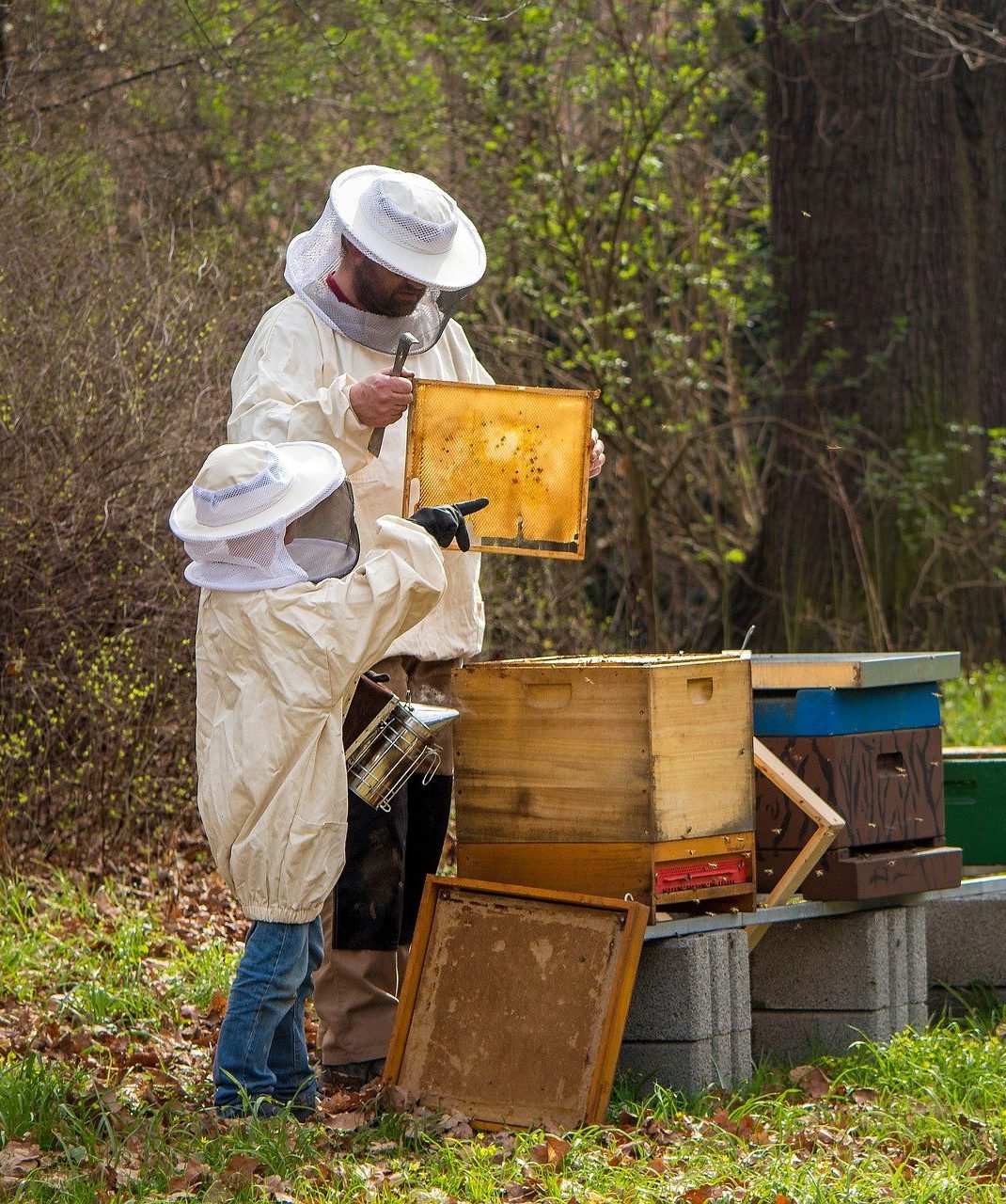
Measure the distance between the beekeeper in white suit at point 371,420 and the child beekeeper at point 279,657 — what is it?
351 millimetres

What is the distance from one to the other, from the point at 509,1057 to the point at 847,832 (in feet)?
3.35

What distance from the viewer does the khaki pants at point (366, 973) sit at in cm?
378

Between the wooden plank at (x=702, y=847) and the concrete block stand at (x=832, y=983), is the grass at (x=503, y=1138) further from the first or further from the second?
the wooden plank at (x=702, y=847)

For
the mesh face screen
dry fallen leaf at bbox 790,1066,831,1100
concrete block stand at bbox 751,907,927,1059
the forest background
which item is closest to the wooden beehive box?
concrete block stand at bbox 751,907,927,1059

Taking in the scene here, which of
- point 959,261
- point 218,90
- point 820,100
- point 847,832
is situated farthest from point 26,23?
A: point 847,832

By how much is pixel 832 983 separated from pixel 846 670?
80cm

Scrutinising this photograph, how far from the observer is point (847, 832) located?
400 centimetres

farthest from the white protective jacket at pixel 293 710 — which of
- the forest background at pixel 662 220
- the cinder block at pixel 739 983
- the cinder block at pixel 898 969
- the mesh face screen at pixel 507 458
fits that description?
the forest background at pixel 662 220

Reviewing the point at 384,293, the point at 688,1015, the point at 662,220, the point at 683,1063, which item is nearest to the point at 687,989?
the point at 688,1015

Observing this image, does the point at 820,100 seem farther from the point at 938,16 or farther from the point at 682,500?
the point at 682,500

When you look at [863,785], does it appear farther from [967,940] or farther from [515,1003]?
[515,1003]

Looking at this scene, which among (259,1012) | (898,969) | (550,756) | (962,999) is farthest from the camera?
(962,999)

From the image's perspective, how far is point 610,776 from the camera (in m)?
3.54

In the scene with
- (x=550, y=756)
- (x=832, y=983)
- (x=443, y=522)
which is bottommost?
(x=832, y=983)
